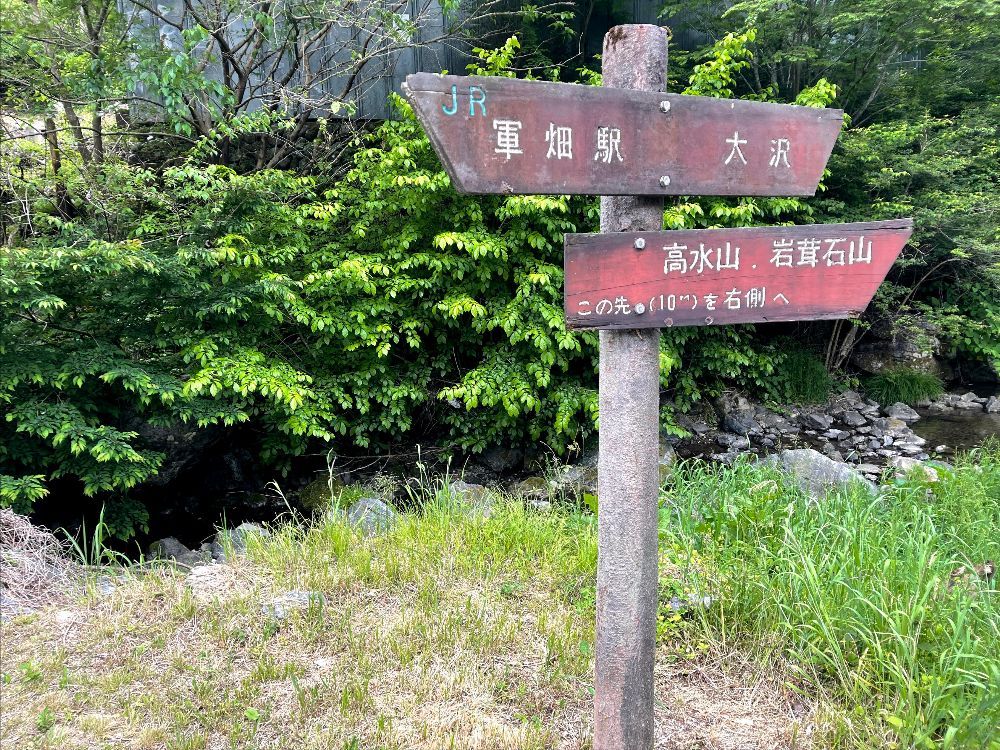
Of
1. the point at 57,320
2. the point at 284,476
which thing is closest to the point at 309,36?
the point at 57,320

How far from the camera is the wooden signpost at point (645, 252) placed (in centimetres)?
179

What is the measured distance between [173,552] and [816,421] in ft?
27.2

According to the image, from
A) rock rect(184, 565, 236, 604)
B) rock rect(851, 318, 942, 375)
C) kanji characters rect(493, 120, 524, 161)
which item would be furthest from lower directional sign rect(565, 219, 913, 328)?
rock rect(851, 318, 942, 375)

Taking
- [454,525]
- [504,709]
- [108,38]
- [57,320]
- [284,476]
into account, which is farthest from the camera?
[284,476]

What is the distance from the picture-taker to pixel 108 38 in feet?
21.9

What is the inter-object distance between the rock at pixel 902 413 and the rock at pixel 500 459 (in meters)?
5.72

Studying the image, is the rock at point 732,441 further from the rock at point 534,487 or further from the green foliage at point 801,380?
the rock at point 534,487

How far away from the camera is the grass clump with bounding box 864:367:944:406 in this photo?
10.1 meters

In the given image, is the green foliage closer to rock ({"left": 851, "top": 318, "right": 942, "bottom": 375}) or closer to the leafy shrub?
the leafy shrub

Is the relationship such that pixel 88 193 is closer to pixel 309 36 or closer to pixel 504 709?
pixel 309 36

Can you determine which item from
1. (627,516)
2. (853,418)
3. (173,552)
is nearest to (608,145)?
(627,516)

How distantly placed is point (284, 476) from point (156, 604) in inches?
171

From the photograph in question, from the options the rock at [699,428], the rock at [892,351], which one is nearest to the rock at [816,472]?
the rock at [699,428]

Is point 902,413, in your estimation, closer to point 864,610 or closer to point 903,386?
point 903,386
